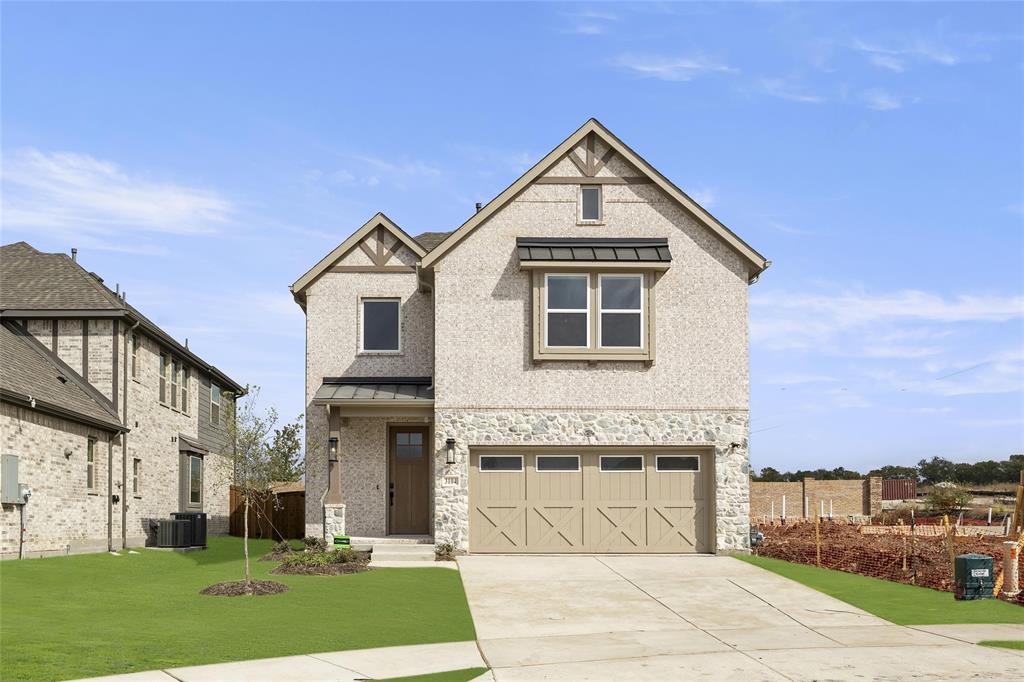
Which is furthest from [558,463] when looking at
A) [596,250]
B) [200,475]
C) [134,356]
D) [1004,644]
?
[200,475]

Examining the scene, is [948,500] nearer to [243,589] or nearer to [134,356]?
[134,356]

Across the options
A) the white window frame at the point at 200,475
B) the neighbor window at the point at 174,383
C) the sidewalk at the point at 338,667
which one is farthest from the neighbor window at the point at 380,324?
the sidewalk at the point at 338,667

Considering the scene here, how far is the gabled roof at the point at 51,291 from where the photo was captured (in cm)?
2698

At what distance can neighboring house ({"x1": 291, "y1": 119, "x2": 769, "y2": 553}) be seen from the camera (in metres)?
23.3

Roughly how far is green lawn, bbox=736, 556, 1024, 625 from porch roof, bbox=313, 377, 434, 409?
8.41 m

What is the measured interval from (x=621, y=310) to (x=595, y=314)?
62 cm

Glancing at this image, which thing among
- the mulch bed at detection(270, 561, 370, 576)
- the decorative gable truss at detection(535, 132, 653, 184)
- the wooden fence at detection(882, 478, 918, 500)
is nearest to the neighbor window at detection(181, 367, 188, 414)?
the mulch bed at detection(270, 561, 370, 576)

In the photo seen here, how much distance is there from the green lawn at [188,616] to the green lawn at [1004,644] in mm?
6934

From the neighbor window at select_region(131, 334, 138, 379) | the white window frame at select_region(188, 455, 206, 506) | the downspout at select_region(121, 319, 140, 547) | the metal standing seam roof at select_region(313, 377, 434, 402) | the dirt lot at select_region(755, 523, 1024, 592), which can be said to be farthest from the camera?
the white window frame at select_region(188, 455, 206, 506)

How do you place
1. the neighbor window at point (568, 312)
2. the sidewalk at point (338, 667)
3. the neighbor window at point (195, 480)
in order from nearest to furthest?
the sidewalk at point (338, 667) → the neighbor window at point (568, 312) → the neighbor window at point (195, 480)

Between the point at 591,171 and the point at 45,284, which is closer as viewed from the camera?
the point at 591,171

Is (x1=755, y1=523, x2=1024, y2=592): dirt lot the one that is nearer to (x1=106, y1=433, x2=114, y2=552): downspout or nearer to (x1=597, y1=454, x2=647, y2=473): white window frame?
(x1=597, y1=454, x2=647, y2=473): white window frame

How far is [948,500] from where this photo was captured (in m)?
40.8

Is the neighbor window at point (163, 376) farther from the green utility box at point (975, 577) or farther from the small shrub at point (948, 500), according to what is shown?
the small shrub at point (948, 500)
